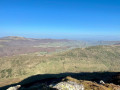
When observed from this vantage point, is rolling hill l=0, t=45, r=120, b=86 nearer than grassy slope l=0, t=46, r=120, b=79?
Yes

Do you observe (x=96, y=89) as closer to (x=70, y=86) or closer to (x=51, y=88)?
(x=70, y=86)

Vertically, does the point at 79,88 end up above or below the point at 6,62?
above

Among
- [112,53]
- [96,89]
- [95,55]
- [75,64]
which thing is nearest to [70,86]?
[96,89]

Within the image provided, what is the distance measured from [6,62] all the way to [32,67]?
120 ft

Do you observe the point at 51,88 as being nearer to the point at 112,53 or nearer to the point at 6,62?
the point at 6,62

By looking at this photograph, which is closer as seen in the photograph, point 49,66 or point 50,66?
point 49,66

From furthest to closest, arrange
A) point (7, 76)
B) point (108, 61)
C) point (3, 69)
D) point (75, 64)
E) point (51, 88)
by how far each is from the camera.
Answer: point (108, 61)
point (75, 64)
point (3, 69)
point (7, 76)
point (51, 88)

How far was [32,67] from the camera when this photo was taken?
117 metres

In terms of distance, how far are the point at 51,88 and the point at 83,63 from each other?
5240 inches

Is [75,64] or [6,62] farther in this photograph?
[75,64]

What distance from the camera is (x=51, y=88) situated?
16.0m

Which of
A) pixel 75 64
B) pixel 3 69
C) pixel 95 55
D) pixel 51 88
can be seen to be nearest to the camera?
pixel 51 88

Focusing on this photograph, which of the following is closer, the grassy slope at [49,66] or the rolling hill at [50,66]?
the rolling hill at [50,66]

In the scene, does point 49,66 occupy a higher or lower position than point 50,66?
higher
